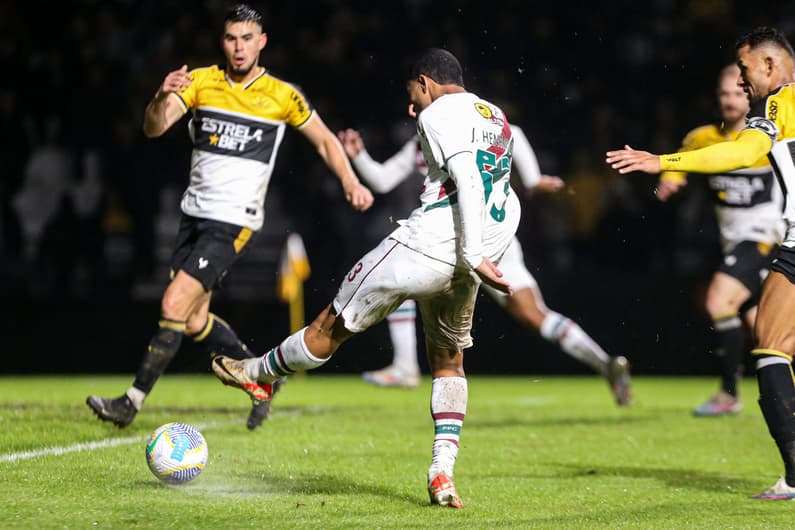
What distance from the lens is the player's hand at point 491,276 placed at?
5.36m

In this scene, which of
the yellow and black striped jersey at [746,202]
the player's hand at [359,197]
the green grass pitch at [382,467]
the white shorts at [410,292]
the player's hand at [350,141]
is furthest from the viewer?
the yellow and black striped jersey at [746,202]

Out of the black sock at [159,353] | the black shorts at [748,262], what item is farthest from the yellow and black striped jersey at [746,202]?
the black sock at [159,353]

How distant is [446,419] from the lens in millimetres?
5820

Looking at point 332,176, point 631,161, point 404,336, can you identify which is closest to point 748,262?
point 404,336

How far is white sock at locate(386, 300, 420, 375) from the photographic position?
37.5 feet

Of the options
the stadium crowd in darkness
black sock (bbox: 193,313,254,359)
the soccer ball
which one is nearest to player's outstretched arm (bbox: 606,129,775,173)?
the soccer ball

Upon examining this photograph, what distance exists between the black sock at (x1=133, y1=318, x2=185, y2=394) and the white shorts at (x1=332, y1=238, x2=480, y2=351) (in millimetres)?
2441

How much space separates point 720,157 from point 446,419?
1.80 m

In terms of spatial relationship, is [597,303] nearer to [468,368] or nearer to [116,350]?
[468,368]

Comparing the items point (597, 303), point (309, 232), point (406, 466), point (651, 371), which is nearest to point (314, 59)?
point (309, 232)

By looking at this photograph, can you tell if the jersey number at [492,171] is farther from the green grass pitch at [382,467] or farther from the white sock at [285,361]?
the green grass pitch at [382,467]

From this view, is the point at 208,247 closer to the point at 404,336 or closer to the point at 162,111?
the point at 162,111

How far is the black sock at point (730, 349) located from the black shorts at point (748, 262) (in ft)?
1.11

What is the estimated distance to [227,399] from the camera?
11250mm
